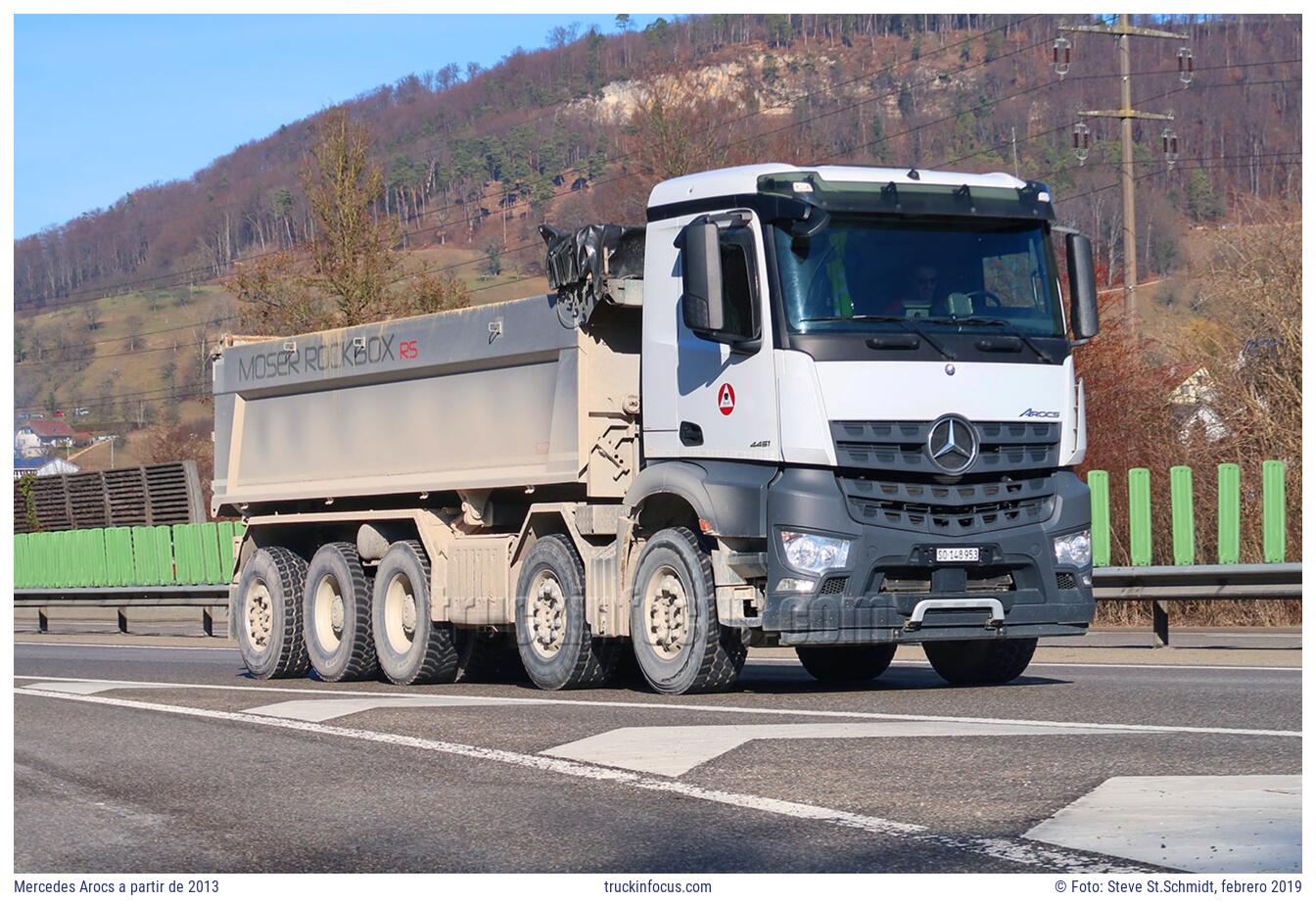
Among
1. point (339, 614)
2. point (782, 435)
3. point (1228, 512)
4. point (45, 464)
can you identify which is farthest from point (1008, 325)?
point (45, 464)

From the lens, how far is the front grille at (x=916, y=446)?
36.7 feet

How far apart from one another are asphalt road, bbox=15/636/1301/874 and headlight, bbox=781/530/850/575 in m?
0.80

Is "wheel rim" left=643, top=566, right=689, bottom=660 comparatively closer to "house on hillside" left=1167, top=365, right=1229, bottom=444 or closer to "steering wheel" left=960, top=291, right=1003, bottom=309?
"steering wheel" left=960, top=291, right=1003, bottom=309

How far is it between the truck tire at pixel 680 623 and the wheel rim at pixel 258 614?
5.21 metres

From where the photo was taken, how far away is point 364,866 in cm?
600

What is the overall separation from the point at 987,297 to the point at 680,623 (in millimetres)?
2703

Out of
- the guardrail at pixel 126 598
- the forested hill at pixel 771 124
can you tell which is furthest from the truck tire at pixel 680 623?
the forested hill at pixel 771 124

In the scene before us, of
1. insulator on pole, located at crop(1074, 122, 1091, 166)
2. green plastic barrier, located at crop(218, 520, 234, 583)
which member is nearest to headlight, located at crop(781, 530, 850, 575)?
green plastic barrier, located at crop(218, 520, 234, 583)

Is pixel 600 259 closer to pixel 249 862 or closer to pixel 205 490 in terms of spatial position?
pixel 249 862

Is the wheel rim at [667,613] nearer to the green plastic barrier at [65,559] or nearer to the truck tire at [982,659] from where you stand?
the truck tire at [982,659]

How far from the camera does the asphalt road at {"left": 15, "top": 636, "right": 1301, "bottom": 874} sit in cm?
612

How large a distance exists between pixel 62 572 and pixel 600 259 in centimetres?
2143

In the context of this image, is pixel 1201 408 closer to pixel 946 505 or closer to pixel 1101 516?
pixel 1101 516

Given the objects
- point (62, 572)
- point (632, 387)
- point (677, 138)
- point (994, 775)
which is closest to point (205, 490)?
point (677, 138)
